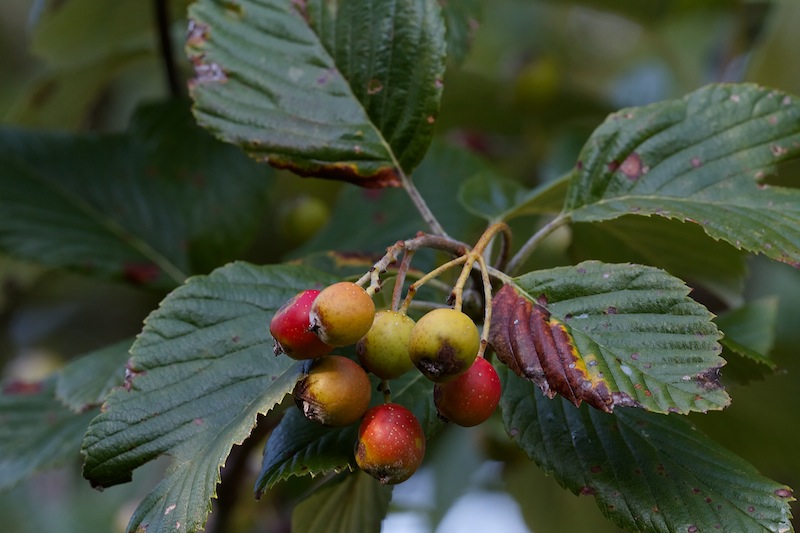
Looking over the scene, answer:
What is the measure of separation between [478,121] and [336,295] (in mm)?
1262

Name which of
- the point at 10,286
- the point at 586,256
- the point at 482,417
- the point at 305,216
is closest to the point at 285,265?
the point at 482,417

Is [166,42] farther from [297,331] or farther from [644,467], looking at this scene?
[644,467]

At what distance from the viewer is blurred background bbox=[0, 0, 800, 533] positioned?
4.82ft

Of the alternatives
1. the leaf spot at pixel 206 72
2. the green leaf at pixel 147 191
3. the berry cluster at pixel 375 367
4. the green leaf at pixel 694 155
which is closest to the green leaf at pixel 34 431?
the green leaf at pixel 147 191

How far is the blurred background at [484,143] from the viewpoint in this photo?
57.8 inches

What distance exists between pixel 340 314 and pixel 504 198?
561 millimetres

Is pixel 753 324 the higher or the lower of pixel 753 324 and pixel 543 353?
the lower

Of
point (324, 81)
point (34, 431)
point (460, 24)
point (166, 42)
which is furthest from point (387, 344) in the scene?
point (166, 42)

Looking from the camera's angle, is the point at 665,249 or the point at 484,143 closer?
the point at 665,249

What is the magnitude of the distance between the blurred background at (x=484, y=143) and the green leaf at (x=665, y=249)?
34 mm

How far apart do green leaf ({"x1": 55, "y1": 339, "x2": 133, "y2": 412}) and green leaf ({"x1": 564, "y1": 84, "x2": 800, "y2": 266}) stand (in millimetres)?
605

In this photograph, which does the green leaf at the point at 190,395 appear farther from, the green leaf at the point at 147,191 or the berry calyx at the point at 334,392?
the green leaf at the point at 147,191

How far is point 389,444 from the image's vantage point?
674 millimetres

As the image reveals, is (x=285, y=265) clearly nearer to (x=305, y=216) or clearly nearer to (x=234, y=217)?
(x=234, y=217)
